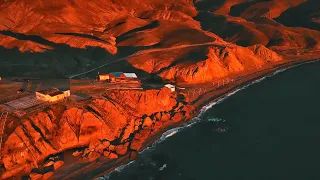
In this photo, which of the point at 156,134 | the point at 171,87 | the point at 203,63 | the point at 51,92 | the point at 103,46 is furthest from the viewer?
the point at 103,46

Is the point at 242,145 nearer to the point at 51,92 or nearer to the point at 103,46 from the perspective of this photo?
the point at 51,92

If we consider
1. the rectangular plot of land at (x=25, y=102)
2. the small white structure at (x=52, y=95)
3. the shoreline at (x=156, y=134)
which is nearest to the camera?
the shoreline at (x=156, y=134)

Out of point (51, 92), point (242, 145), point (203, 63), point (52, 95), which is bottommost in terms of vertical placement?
point (242, 145)

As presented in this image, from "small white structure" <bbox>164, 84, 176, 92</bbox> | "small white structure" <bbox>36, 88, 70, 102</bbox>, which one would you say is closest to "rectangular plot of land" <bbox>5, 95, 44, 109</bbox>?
"small white structure" <bbox>36, 88, 70, 102</bbox>

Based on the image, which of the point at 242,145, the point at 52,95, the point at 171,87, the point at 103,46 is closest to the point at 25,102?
the point at 52,95

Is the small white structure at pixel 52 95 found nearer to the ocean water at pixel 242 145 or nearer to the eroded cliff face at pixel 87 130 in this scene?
the eroded cliff face at pixel 87 130

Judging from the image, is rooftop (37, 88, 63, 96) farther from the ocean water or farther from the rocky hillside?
the rocky hillside

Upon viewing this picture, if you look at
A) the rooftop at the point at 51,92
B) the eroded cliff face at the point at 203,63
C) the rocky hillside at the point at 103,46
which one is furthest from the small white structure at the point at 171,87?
the rooftop at the point at 51,92
